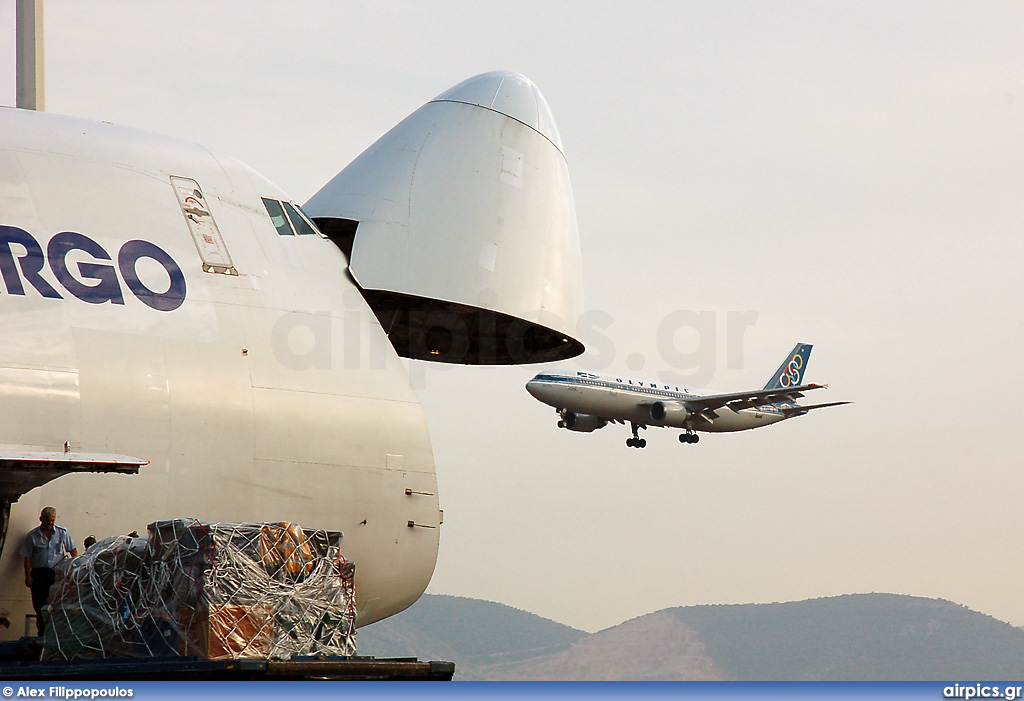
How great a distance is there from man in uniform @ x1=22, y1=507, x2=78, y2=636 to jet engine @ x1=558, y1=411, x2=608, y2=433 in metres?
48.7

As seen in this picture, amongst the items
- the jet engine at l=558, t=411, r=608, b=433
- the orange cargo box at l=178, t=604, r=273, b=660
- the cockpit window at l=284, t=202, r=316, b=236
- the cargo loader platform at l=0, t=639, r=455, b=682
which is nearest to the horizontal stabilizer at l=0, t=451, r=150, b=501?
the orange cargo box at l=178, t=604, r=273, b=660

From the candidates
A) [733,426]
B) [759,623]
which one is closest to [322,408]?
[733,426]

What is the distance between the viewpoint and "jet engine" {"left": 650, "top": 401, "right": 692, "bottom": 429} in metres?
58.6

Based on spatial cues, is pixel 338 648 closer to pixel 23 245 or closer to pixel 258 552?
pixel 258 552

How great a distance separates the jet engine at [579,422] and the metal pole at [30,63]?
4472 centimetres

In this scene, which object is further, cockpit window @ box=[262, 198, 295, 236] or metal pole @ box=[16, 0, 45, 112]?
metal pole @ box=[16, 0, 45, 112]

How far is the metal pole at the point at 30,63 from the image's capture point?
13453 millimetres

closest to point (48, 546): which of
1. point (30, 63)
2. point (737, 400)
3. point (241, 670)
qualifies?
point (241, 670)

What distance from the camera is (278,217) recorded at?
12.2m

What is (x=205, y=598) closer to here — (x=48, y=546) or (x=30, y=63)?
(x=48, y=546)

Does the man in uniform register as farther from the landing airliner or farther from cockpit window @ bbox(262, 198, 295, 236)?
the landing airliner

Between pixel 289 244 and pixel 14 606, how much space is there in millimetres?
4459

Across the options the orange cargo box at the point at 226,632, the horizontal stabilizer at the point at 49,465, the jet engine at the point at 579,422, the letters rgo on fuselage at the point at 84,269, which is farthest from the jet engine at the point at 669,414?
the orange cargo box at the point at 226,632

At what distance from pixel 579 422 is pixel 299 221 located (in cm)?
4623
